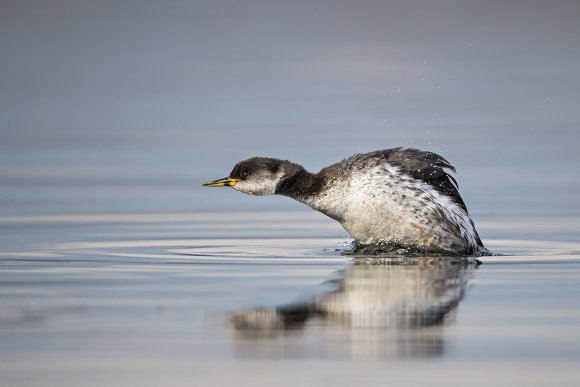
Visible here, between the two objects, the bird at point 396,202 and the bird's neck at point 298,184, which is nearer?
the bird at point 396,202

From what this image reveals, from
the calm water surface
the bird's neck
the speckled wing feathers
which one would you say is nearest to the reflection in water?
the calm water surface

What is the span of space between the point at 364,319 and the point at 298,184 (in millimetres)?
4627

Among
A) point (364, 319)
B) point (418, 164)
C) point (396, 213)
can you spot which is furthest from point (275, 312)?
point (418, 164)

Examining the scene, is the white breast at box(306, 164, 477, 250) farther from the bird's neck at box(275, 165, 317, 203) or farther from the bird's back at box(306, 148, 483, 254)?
the bird's neck at box(275, 165, 317, 203)

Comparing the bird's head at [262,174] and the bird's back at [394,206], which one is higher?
the bird's head at [262,174]

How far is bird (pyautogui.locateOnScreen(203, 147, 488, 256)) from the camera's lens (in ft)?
44.0

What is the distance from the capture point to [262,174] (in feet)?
46.9

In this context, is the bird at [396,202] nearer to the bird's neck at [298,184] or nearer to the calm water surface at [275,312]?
the bird's neck at [298,184]

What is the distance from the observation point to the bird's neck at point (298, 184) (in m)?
14.0

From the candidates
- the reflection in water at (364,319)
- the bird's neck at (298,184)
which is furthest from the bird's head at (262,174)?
the reflection in water at (364,319)

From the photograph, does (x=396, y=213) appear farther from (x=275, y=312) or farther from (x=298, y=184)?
(x=275, y=312)

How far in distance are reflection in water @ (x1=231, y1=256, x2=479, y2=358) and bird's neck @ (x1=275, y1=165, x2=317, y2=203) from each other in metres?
2.26

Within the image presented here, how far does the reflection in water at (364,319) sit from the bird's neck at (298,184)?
2.26m

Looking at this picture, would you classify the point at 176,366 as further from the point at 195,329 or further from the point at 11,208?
the point at 11,208
